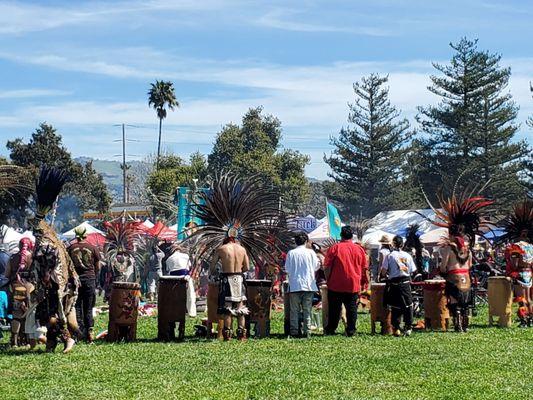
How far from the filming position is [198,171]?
67.8 meters

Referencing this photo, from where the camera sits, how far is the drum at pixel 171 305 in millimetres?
14336

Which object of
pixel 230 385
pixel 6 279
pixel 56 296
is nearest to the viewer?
pixel 230 385

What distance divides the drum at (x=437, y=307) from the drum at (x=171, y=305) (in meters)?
4.06

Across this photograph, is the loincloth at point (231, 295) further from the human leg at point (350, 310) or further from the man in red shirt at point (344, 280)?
the human leg at point (350, 310)

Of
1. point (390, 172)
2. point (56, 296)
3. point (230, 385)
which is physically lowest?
point (230, 385)

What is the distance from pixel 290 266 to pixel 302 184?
2269 inches

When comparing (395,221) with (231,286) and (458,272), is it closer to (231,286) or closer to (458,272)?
(458,272)

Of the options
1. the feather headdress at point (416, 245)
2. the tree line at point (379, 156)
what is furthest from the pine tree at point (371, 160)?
the feather headdress at point (416, 245)

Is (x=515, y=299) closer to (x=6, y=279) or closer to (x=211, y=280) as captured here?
(x=211, y=280)

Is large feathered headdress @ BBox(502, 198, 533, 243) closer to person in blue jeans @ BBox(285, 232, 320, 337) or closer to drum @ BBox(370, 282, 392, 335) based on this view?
drum @ BBox(370, 282, 392, 335)

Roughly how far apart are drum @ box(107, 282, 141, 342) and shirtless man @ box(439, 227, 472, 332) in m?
4.93

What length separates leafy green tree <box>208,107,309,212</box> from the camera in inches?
2741

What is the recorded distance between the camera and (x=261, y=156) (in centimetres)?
7056

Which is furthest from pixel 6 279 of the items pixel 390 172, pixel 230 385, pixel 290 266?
pixel 390 172
